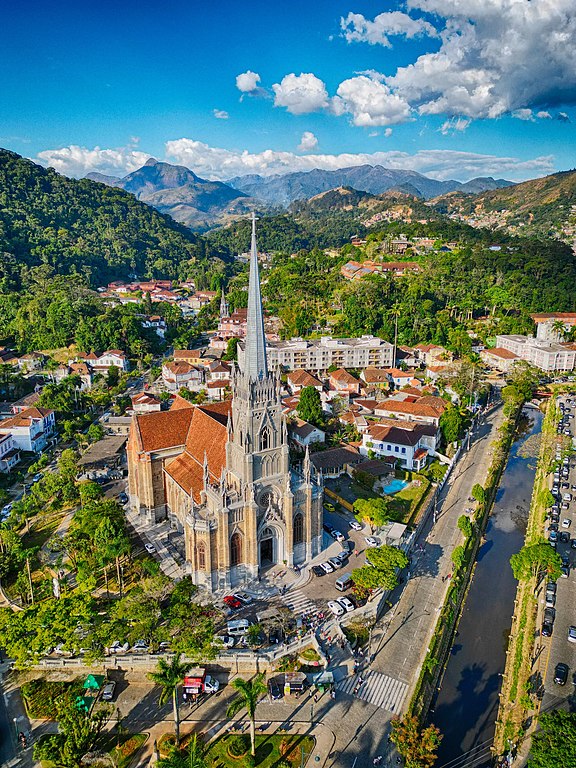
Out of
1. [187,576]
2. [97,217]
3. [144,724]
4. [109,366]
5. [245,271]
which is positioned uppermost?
[97,217]

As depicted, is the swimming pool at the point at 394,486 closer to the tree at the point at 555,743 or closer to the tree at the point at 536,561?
the tree at the point at 536,561

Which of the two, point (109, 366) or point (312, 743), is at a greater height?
point (109, 366)

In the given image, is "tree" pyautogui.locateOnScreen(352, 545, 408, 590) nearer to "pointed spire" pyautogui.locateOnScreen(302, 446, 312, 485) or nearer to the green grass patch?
"pointed spire" pyautogui.locateOnScreen(302, 446, 312, 485)

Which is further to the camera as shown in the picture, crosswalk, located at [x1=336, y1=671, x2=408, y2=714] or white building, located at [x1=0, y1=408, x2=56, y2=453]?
white building, located at [x1=0, y1=408, x2=56, y2=453]

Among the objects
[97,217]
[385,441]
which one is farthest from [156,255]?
[385,441]

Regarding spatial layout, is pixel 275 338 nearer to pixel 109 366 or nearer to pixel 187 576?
pixel 109 366

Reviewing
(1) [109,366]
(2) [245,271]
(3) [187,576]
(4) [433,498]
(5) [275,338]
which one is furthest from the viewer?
(2) [245,271]

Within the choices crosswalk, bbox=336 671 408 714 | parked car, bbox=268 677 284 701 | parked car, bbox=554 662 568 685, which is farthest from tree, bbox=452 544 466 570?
parked car, bbox=268 677 284 701
